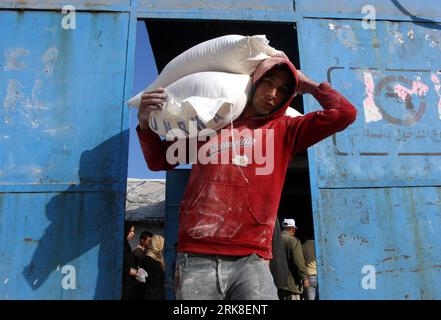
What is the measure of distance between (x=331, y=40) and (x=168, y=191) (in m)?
2.85

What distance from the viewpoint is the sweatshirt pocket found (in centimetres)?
209

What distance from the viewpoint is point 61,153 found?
344cm

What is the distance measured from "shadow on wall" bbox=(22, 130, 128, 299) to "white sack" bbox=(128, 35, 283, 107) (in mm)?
1143

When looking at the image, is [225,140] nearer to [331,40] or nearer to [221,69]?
[221,69]

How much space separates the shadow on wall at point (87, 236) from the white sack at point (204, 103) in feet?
3.78

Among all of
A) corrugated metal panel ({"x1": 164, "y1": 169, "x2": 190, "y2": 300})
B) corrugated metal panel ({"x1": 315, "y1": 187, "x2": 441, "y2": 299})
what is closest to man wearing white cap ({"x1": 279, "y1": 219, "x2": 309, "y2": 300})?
corrugated metal panel ({"x1": 164, "y1": 169, "x2": 190, "y2": 300})

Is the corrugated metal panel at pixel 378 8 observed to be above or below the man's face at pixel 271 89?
above

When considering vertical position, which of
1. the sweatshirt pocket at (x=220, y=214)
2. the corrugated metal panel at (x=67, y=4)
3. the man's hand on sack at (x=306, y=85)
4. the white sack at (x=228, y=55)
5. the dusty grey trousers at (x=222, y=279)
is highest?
the corrugated metal panel at (x=67, y=4)

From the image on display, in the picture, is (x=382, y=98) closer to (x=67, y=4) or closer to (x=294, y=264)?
(x=294, y=264)

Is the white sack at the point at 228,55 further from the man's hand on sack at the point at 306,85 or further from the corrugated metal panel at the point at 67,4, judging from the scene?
the corrugated metal panel at the point at 67,4

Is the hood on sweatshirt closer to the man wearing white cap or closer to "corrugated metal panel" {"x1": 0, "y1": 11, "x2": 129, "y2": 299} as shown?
"corrugated metal panel" {"x1": 0, "y1": 11, "x2": 129, "y2": 299}

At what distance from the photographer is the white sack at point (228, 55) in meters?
2.44

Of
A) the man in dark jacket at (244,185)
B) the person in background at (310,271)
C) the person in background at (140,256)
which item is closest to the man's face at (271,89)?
the man in dark jacket at (244,185)

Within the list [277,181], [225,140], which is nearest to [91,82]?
[225,140]
